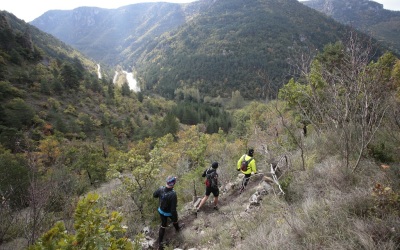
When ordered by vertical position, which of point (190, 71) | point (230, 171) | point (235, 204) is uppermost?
point (235, 204)

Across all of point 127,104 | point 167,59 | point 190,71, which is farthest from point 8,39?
point 167,59

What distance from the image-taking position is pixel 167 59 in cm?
18125

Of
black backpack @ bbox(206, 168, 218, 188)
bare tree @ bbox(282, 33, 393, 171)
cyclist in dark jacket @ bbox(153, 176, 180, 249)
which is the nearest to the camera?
bare tree @ bbox(282, 33, 393, 171)

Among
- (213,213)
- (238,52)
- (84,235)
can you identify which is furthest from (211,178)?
(238,52)

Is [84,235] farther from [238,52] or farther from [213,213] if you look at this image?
[238,52]

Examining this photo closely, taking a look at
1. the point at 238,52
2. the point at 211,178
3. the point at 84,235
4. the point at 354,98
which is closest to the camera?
the point at 84,235

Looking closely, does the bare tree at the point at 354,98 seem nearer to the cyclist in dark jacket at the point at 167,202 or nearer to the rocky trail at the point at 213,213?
the rocky trail at the point at 213,213

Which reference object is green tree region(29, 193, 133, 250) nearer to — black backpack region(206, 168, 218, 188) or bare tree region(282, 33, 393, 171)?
bare tree region(282, 33, 393, 171)

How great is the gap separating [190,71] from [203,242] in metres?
149

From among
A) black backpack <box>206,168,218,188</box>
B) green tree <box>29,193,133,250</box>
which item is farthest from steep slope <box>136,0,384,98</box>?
green tree <box>29,193,133,250</box>

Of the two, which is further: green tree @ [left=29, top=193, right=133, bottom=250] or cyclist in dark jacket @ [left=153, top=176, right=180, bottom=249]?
cyclist in dark jacket @ [left=153, top=176, right=180, bottom=249]

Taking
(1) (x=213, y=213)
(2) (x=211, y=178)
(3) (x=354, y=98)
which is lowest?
(1) (x=213, y=213)

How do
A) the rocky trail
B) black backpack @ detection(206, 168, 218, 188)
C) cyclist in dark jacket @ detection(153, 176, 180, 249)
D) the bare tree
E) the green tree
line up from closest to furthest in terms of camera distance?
1. the green tree
2. the bare tree
3. cyclist in dark jacket @ detection(153, 176, 180, 249)
4. the rocky trail
5. black backpack @ detection(206, 168, 218, 188)

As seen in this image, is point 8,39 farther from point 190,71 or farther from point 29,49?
point 190,71
